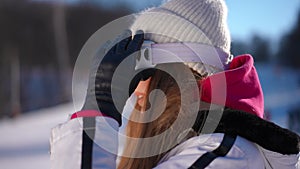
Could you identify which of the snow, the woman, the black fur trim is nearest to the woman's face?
the woman

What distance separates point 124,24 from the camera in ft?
2.74

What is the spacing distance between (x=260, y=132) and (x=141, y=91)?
0.20 metres

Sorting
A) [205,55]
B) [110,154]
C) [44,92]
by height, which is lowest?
[44,92]

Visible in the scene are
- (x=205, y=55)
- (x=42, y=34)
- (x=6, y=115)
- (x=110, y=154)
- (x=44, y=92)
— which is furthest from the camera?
(x=42, y=34)

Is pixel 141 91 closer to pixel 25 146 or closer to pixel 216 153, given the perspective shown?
pixel 216 153

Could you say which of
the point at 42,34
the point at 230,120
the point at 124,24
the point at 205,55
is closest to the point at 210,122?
the point at 230,120

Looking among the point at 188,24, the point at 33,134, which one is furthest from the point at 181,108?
the point at 33,134

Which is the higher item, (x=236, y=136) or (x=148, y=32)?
(x=148, y=32)

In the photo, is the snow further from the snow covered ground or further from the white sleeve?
the white sleeve

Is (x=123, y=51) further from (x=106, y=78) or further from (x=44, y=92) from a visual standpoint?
(x=44, y=92)

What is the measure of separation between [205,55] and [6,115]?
859cm

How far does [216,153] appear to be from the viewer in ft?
2.04

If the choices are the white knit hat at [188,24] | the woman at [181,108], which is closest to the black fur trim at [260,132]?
the woman at [181,108]

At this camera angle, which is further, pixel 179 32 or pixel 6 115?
pixel 6 115
